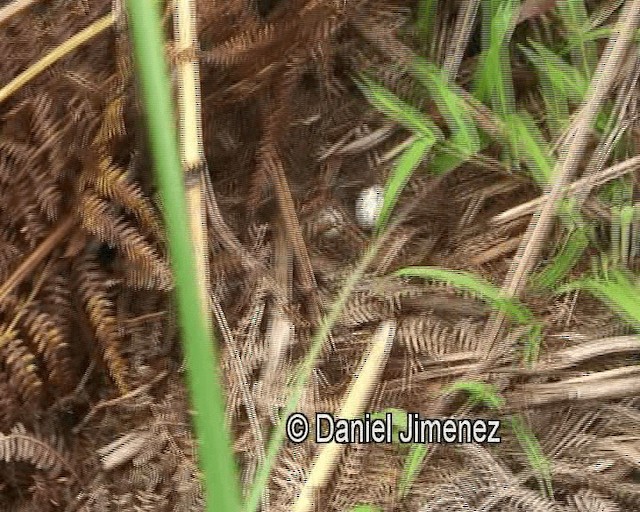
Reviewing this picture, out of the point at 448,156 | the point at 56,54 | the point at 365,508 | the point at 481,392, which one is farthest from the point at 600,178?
the point at 56,54

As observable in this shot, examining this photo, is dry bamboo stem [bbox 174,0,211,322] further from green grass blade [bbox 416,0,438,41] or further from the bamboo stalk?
green grass blade [bbox 416,0,438,41]

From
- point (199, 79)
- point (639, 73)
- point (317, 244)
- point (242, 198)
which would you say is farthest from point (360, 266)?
point (639, 73)

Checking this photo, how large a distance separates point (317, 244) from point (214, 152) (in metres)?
0.18

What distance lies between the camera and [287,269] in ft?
2.94

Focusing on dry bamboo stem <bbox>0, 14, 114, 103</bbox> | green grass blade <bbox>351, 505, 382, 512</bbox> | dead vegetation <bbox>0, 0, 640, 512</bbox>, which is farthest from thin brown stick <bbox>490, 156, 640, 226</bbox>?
dry bamboo stem <bbox>0, 14, 114, 103</bbox>

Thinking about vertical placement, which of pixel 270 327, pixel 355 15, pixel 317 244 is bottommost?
pixel 270 327

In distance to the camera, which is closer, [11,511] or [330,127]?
[11,511]

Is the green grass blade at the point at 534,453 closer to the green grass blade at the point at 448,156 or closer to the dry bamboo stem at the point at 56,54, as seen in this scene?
the green grass blade at the point at 448,156

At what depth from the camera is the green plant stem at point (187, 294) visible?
28 centimetres

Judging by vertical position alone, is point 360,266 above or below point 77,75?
below

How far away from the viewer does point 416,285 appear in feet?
2.86

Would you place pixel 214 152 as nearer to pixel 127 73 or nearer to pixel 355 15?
pixel 127 73

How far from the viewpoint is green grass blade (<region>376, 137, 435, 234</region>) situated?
0.88 m

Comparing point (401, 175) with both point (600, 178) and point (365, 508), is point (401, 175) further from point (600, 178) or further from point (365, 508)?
point (365, 508)
